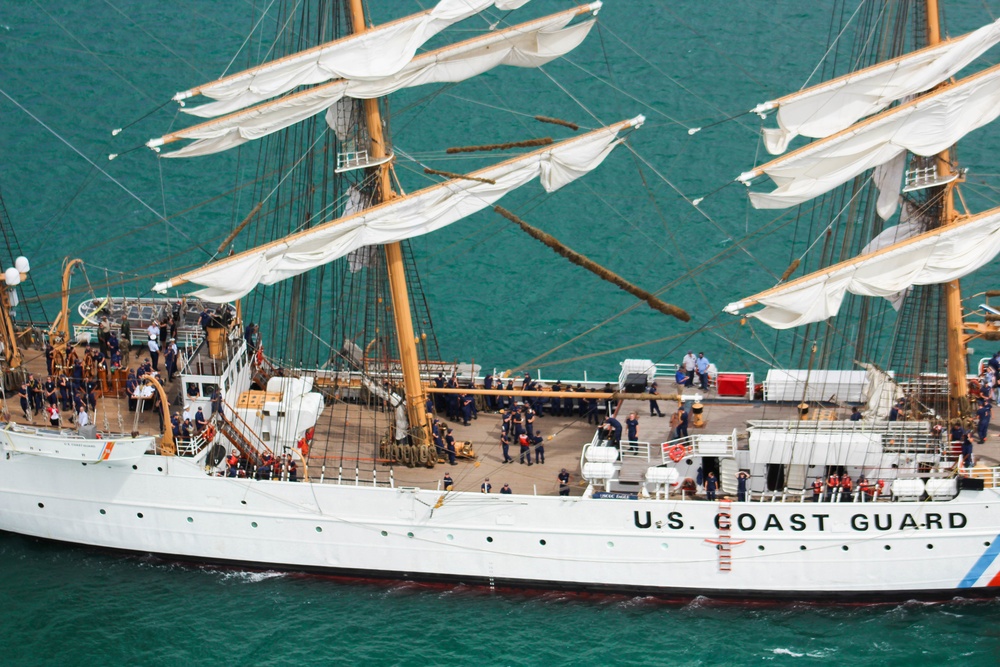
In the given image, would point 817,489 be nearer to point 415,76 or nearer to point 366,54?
point 415,76

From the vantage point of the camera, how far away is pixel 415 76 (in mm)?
41781

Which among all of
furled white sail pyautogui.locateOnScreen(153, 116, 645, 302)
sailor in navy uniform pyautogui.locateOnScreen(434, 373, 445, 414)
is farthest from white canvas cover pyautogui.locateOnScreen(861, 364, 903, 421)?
sailor in navy uniform pyautogui.locateOnScreen(434, 373, 445, 414)

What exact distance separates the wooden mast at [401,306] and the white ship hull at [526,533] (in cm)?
314

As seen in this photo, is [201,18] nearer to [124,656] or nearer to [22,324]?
[22,324]

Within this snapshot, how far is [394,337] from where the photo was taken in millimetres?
44562

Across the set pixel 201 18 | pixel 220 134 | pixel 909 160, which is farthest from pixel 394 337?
pixel 201 18

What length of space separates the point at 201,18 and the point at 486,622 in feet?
127

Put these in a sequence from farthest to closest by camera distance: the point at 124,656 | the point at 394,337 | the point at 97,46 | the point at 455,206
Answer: the point at 97,46 → the point at 394,337 → the point at 455,206 → the point at 124,656

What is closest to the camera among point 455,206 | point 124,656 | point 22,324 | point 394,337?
point 124,656

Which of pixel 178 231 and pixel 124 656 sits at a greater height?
pixel 178 231

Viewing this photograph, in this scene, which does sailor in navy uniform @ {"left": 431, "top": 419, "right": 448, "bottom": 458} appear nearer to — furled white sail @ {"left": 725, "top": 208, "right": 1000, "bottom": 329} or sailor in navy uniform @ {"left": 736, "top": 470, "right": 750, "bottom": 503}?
sailor in navy uniform @ {"left": 736, "top": 470, "right": 750, "bottom": 503}

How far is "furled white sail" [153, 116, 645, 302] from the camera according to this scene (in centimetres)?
4078

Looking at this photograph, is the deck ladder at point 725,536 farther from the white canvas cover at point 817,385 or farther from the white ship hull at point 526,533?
the white canvas cover at point 817,385

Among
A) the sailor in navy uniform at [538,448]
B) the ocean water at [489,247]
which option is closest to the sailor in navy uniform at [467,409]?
the sailor in navy uniform at [538,448]
